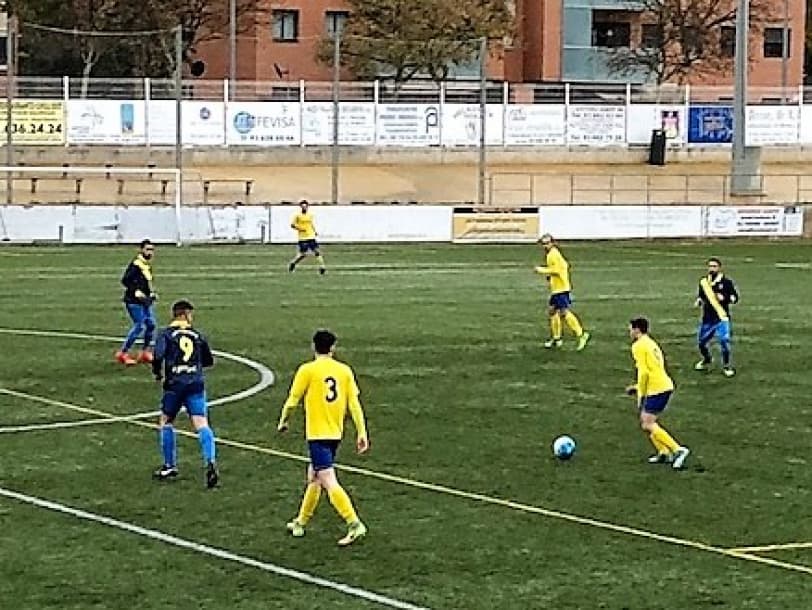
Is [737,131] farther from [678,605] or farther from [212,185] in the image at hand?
[678,605]

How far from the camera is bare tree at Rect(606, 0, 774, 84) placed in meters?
81.0

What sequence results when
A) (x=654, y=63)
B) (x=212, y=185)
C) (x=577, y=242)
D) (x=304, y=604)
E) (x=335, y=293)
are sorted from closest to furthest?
(x=304, y=604) → (x=335, y=293) → (x=577, y=242) → (x=212, y=185) → (x=654, y=63)

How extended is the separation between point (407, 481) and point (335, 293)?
20.5 meters

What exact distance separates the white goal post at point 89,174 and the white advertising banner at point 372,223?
120 inches

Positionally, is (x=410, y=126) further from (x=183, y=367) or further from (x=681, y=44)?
(x=183, y=367)

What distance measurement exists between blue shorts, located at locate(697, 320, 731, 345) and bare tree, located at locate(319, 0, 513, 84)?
44.5 m

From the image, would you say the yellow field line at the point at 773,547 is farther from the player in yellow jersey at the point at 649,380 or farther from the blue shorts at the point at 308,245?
the blue shorts at the point at 308,245

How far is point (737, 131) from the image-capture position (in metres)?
60.3

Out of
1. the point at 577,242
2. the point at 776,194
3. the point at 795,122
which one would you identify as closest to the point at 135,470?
the point at 577,242

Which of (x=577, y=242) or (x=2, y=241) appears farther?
(x=577, y=242)

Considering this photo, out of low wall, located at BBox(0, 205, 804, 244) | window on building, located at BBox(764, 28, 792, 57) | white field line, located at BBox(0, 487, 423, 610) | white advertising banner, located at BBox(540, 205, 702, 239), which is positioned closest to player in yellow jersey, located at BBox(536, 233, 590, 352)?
white field line, located at BBox(0, 487, 423, 610)

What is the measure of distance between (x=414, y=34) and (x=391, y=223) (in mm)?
23397

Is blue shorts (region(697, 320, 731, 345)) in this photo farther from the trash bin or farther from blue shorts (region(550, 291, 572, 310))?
the trash bin

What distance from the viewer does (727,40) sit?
84250 millimetres
